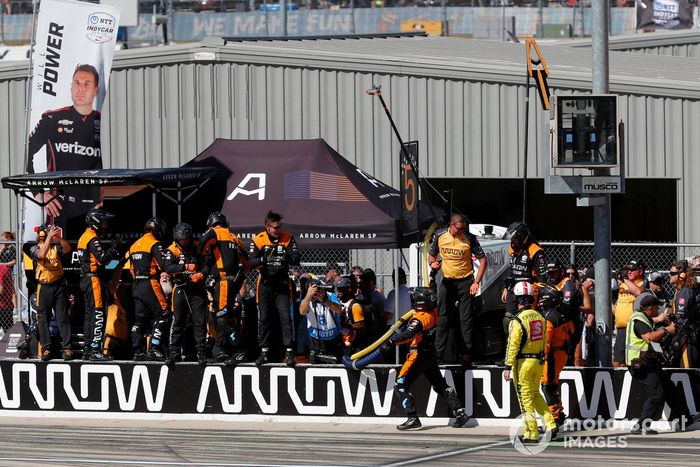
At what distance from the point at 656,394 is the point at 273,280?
15.0 feet

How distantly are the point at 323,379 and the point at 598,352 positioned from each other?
124 inches

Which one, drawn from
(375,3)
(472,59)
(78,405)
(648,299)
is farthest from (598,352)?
(375,3)

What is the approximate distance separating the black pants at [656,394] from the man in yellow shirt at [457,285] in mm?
2025

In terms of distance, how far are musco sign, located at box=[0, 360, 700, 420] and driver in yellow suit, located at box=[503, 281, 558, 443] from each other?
3.71 ft

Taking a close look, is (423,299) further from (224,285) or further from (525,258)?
(224,285)

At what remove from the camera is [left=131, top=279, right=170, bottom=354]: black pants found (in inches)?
575

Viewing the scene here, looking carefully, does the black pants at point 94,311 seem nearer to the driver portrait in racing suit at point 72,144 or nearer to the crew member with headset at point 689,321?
the driver portrait in racing suit at point 72,144

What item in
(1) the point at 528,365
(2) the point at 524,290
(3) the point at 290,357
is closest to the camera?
(1) the point at 528,365

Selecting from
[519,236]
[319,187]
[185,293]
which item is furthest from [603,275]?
[185,293]

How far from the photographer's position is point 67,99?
17.3 metres

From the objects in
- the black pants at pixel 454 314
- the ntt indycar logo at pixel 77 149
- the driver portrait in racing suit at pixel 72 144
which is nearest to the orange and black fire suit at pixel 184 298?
the black pants at pixel 454 314

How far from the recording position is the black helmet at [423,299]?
12992 millimetres

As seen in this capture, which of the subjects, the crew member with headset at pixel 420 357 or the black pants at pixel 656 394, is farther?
the crew member with headset at pixel 420 357

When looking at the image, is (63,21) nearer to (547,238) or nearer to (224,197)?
(224,197)
